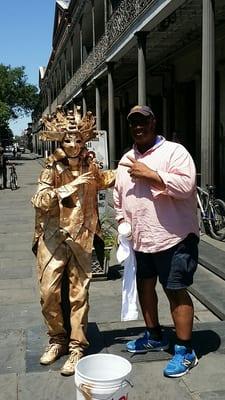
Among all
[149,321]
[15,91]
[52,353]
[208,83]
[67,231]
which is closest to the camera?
[67,231]

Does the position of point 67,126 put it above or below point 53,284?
above

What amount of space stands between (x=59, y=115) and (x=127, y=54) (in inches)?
543

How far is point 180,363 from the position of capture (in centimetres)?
404

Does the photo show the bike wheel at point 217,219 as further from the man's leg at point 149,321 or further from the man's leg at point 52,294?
the man's leg at point 52,294

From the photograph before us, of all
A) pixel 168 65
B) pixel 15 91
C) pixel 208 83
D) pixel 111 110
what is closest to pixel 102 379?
pixel 208 83

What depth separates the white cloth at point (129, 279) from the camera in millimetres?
4191

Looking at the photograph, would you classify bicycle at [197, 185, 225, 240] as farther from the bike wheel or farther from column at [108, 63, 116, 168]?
column at [108, 63, 116, 168]

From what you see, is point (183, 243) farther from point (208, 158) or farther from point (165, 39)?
point (165, 39)

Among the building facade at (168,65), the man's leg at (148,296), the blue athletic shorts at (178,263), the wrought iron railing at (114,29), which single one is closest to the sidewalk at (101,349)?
the man's leg at (148,296)

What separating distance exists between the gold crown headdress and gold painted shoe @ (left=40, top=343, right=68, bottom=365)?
1577 millimetres

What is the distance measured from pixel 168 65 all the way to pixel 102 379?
17.3m

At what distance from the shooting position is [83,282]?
4.27 m

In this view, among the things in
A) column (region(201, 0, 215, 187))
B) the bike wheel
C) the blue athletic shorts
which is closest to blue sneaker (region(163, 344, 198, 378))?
the blue athletic shorts

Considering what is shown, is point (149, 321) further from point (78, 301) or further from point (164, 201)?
point (164, 201)
